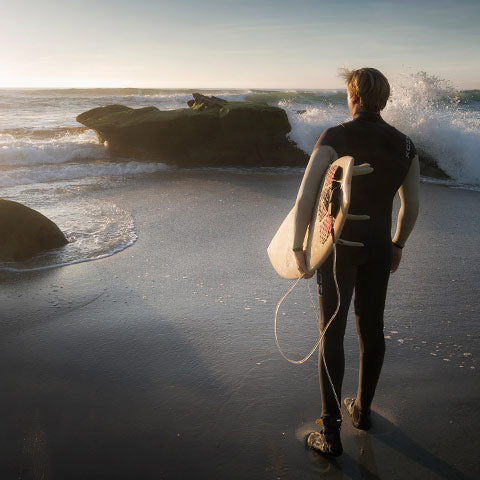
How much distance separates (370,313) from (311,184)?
2.52 ft

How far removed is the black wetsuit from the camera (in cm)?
207

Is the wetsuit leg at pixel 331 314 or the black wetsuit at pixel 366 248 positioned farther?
the wetsuit leg at pixel 331 314

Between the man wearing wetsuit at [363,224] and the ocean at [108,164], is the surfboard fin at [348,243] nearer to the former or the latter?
the man wearing wetsuit at [363,224]

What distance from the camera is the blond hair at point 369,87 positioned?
79.4 inches

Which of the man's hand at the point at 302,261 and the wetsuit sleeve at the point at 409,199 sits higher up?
the wetsuit sleeve at the point at 409,199

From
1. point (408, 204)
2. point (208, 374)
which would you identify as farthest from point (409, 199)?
point (208, 374)

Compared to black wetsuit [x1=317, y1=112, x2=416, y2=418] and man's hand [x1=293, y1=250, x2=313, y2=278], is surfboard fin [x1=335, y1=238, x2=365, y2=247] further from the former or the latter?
man's hand [x1=293, y1=250, x2=313, y2=278]

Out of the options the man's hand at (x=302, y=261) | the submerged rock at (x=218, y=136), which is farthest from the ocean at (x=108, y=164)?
the man's hand at (x=302, y=261)

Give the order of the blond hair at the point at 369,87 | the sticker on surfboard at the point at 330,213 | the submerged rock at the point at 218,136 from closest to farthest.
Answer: the sticker on surfboard at the point at 330,213
the blond hair at the point at 369,87
the submerged rock at the point at 218,136

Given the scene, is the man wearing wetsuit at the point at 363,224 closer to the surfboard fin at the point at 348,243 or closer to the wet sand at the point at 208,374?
the surfboard fin at the point at 348,243

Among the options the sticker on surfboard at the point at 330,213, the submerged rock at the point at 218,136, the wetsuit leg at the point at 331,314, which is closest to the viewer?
the sticker on surfboard at the point at 330,213

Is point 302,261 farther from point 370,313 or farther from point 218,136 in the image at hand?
point 218,136

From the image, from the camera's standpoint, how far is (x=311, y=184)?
2.07 m

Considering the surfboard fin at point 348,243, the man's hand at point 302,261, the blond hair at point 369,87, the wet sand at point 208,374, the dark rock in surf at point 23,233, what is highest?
the blond hair at point 369,87
